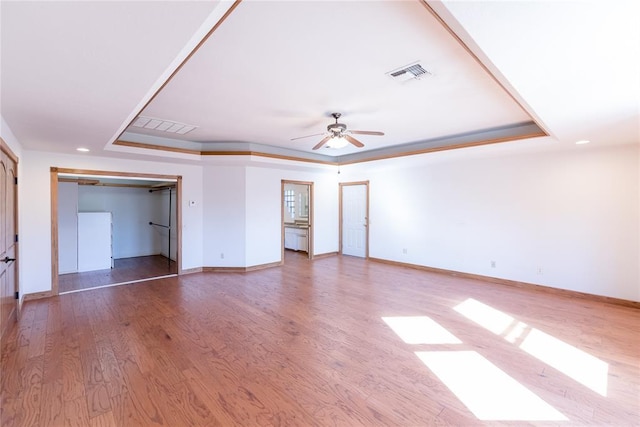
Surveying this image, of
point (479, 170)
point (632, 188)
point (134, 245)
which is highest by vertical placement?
point (479, 170)

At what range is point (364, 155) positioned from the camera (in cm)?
647

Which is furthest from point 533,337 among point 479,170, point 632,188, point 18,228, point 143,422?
point 18,228

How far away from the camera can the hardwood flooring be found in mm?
5000

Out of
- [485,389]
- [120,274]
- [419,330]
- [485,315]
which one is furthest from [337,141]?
[120,274]

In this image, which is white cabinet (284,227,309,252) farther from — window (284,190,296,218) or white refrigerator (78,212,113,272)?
white refrigerator (78,212,113,272)

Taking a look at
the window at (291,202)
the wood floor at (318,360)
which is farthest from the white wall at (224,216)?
the window at (291,202)

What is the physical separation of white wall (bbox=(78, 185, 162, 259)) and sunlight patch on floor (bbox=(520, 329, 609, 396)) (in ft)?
25.3

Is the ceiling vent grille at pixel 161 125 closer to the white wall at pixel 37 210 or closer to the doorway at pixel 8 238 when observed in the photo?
the white wall at pixel 37 210

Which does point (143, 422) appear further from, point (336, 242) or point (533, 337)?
point (336, 242)

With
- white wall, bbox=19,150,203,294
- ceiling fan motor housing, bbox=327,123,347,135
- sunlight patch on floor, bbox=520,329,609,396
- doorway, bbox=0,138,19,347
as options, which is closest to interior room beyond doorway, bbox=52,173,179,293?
white wall, bbox=19,150,203,294

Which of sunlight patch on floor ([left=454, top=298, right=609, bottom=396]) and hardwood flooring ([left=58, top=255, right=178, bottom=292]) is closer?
sunlight patch on floor ([left=454, top=298, right=609, bottom=396])

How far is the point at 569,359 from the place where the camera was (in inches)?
103

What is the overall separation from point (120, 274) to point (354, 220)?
5.37 meters

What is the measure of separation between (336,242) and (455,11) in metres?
6.94
